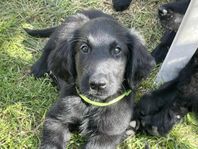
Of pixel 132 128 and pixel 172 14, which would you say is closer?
pixel 132 128

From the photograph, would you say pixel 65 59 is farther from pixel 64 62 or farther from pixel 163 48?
pixel 163 48

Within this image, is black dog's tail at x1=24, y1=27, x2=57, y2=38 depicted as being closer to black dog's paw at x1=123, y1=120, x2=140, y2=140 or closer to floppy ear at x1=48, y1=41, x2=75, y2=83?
floppy ear at x1=48, y1=41, x2=75, y2=83

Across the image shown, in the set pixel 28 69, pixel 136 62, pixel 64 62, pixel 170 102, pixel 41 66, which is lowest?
pixel 28 69

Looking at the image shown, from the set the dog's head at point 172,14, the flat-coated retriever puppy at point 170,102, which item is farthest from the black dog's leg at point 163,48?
the flat-coated retriever puppy at point 170,102

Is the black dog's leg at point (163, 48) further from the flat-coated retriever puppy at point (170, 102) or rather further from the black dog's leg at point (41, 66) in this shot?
the black dog's leg at point (41, 66)

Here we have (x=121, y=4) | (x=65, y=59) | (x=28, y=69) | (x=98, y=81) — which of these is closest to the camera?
(x=98, y=81)

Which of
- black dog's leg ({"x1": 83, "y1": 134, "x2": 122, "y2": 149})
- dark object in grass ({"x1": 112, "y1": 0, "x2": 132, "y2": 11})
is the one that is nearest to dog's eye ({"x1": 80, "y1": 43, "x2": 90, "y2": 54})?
black dog's leg ({"x1": 83, "y1": 134, "x2": 122, "y2": 149})

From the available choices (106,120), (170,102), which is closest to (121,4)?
(170,102)

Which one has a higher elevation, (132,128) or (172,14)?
(172,14)
